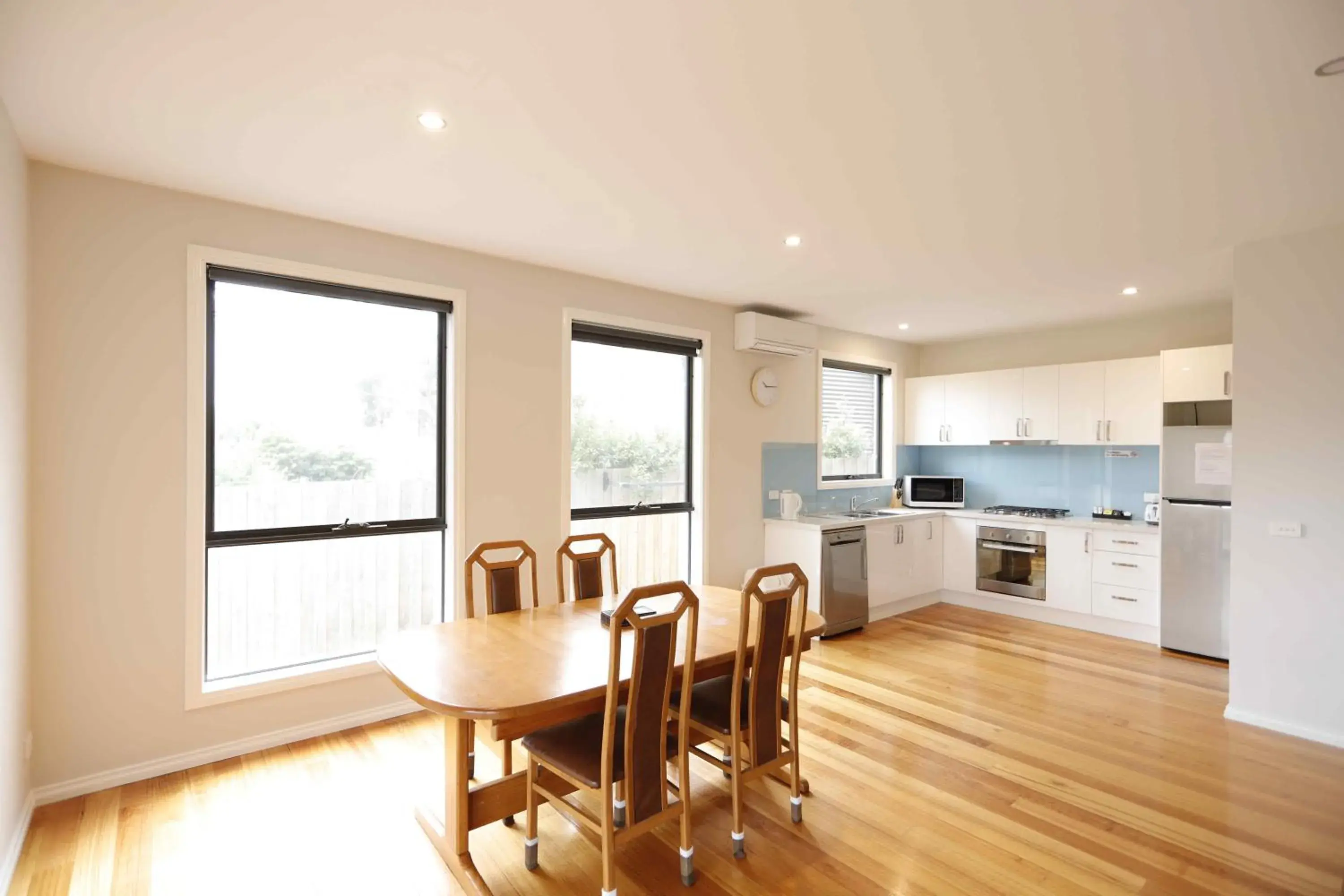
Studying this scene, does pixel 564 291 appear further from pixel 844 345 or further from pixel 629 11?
pixel 844 345

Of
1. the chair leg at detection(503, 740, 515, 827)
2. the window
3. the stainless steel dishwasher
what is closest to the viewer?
the chair leg at detection(503, 740, 515, 827)

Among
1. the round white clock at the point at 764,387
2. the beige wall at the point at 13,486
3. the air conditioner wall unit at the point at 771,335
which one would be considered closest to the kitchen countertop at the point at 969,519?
the round white clock at the point at 764,387

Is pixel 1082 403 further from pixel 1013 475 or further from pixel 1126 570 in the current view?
pixel 1126 570

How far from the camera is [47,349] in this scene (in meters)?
2.62

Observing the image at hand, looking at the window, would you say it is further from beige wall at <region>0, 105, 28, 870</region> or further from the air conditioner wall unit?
beige wall at <region>0, 105, 28, 870</region>

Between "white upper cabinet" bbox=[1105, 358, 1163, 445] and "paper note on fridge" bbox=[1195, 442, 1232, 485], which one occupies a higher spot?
"white upper cabinet" bbox=[1105, 358, 1163, 445]

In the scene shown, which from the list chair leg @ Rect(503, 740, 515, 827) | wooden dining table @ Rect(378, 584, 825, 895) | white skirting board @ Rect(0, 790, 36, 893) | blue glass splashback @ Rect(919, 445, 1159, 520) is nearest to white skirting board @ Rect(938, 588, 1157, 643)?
blue glass splashback @ Rect(919, 445, 1159, 520)

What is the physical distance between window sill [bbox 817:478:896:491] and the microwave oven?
22 centimetres

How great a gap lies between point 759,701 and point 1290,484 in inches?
124

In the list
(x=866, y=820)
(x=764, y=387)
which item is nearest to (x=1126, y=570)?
(x=764, y=387)

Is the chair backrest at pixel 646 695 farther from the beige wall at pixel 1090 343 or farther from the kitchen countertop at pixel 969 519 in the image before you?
the beige wall at pixel 1090 343

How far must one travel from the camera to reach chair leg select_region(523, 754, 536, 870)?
7.45ft

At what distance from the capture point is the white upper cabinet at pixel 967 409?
611 centimetres

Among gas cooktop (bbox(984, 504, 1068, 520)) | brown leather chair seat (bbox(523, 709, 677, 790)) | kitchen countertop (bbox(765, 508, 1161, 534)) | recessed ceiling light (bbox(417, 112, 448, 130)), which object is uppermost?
recessed ceiling light (bbox(417, 112, 448, 130))
